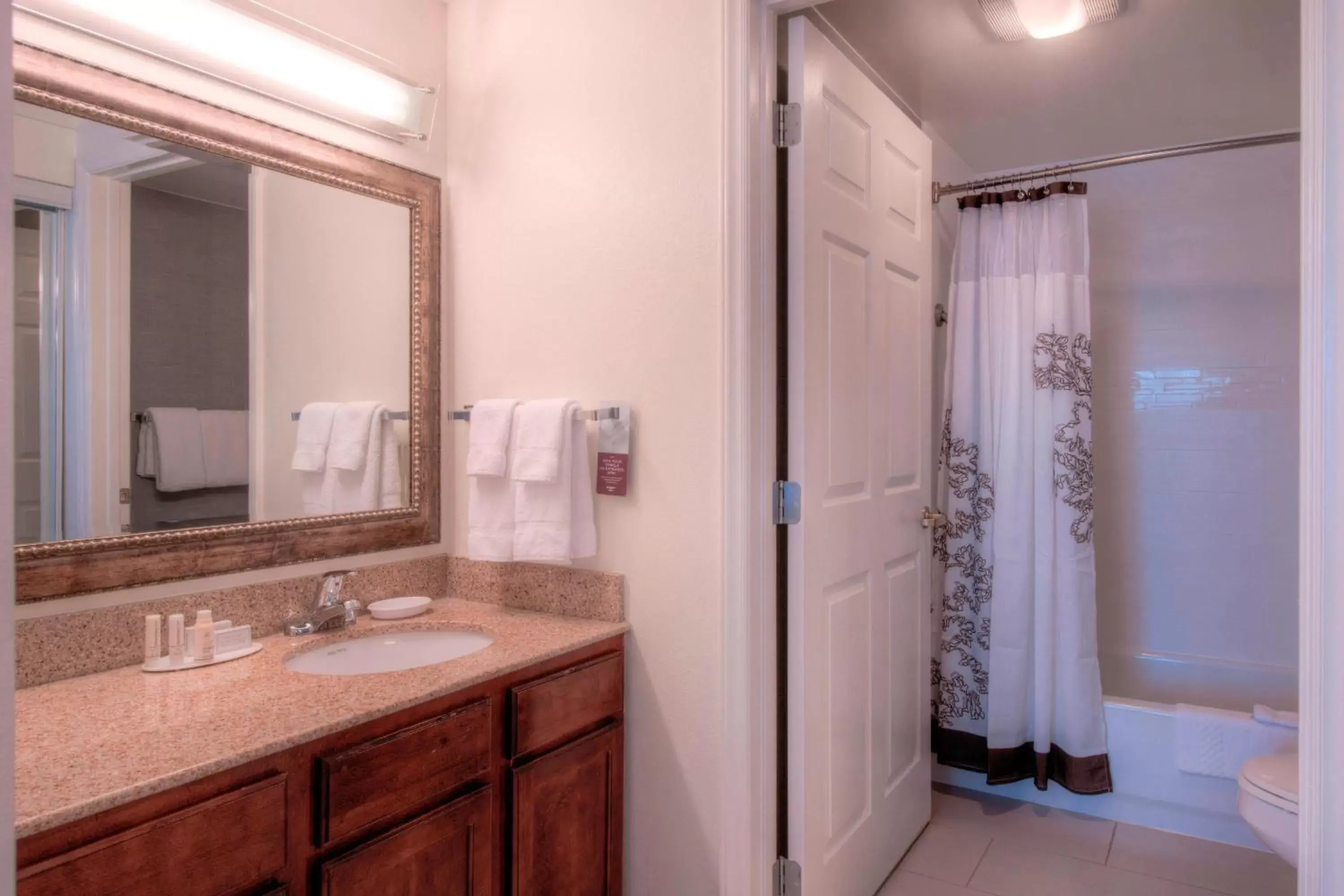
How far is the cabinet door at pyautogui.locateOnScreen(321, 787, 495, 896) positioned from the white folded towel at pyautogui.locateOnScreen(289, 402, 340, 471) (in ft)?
2.72

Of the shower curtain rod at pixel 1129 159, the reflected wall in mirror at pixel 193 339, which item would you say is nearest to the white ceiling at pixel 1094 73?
the shower curtain rod at pixel 1129 159

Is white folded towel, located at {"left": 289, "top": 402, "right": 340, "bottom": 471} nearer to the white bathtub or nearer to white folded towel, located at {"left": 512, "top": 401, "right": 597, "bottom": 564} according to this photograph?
white folded towel, located at {"left": 512, "top": 401, "right": 597, "bottom": 564}

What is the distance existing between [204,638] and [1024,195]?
103 inches

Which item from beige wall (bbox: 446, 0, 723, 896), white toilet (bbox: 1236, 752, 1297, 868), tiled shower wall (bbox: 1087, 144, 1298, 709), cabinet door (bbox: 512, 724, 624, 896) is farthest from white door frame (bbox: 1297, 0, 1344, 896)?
tiled shower wall (bbox: 1087, 144, 1298, 709)

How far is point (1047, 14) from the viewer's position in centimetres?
219

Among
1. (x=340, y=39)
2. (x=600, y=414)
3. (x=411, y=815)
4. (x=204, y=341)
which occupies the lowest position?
(x=411, y=815)

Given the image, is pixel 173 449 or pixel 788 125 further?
pixel 788 125

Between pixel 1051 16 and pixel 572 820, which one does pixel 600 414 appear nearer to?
pixel 572 820

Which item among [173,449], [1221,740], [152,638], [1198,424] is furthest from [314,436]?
[1198,424]

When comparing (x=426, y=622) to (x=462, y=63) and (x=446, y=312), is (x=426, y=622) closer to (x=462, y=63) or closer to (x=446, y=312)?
(x=446, y=312)

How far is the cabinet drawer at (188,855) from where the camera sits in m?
0.99

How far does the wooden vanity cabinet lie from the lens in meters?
1.05

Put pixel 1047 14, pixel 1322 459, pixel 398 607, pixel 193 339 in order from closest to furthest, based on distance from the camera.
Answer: pixel 1322 459 → pixel 193 339 → pixel 398 607 → pixel 1047 14

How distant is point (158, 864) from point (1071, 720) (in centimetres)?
244
